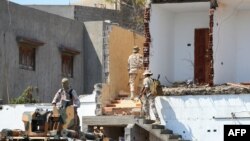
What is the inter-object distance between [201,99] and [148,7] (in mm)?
3853

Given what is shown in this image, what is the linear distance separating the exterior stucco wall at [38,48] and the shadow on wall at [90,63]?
201 mm

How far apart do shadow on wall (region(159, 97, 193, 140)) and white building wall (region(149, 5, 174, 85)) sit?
2.21 meters

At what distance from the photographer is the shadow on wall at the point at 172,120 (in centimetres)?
2264

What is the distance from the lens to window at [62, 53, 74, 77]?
30.4 metres

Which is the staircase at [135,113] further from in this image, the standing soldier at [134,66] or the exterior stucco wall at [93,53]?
the exterior stucco wall at [93,53]

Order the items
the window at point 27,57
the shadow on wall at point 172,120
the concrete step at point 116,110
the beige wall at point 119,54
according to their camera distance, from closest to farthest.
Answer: the shadow on wall at point 172,120 → the concrete step at point 116,110 → the beige wall at point 119,54 → the window at point 27,57

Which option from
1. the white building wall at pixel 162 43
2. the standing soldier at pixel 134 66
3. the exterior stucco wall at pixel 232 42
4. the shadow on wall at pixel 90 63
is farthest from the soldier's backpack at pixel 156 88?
the shadow on wall at pixel 90 63

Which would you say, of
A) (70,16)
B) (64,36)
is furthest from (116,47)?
(70,16)

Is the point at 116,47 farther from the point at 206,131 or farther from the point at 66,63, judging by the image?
the point at 206,131

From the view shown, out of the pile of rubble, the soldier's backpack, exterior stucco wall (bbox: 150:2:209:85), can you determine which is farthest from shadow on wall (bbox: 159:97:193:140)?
exterior stucco wall (bbox: 150:2:209:85)

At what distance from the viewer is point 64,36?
30.1m

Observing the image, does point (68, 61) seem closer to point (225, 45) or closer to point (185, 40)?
point (185, 40)

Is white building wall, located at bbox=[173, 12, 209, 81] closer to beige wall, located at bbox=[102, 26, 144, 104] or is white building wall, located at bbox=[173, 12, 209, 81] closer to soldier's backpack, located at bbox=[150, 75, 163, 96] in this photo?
beige wall, located at bbox=[102, 26, 144, 104]

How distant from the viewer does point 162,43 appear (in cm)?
2567
